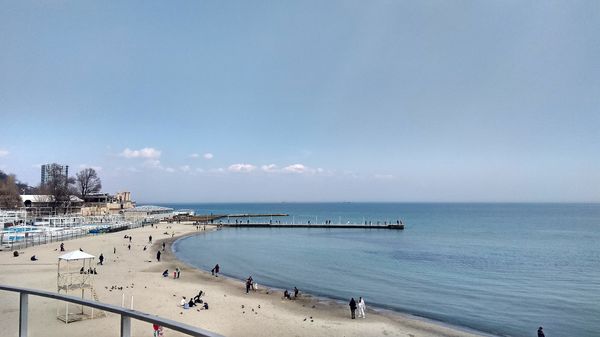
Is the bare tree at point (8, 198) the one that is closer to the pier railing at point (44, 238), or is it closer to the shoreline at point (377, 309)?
the pier railing at point (44, 238)

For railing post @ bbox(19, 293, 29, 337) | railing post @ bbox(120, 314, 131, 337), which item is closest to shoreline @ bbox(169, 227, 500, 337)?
railing post @ bbox(19, 293, 29, 337)

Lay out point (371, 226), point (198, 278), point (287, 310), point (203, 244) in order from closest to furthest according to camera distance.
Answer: point (287, 310)
point (198, 278)
point (203, 244)
point (371, 226)

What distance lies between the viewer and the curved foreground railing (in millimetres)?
2404

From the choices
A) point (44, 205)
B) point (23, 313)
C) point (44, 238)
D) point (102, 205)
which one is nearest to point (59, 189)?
point (44, 205)

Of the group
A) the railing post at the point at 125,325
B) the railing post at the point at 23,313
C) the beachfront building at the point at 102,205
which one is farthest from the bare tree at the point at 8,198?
the railing post at the point at 125,325

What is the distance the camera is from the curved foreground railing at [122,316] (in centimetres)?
240

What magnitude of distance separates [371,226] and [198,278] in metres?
71.5

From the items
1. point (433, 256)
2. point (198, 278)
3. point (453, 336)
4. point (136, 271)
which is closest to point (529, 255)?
point (433, 256)

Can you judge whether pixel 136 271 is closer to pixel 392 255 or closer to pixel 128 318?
pixel 392 255

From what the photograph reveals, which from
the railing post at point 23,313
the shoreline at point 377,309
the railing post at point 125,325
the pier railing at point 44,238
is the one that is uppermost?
the railing post at point 125,325

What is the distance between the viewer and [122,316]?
2.95 metres

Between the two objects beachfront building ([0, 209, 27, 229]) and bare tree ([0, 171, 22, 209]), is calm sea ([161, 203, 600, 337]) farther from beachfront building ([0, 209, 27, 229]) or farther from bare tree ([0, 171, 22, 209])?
bare tree ([0, 171, 22, 209])

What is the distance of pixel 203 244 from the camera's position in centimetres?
6112

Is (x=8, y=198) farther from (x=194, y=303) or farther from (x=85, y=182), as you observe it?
(x=194, y=303)
